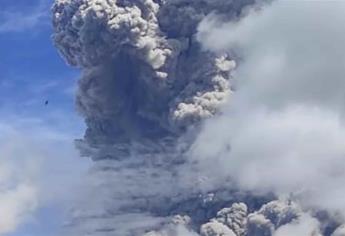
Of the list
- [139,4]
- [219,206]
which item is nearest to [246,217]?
[219,206]

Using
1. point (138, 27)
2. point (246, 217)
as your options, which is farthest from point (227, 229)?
point (138, 27)

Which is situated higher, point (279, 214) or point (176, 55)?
point (176, 55)

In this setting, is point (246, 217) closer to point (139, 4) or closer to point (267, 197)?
point (267, 197)

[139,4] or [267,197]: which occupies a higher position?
[139,4]

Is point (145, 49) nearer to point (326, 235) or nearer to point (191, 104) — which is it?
point (191, 104)

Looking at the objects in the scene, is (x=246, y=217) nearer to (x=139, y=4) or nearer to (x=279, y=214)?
(x=279, y=214)

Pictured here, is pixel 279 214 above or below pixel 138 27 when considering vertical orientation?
below
